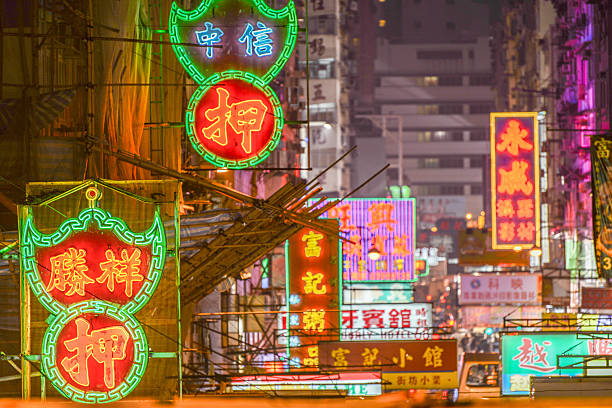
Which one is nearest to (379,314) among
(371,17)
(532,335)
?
(532,335)

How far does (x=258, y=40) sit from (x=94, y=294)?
668cm

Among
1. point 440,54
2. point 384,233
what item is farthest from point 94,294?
point 440,54

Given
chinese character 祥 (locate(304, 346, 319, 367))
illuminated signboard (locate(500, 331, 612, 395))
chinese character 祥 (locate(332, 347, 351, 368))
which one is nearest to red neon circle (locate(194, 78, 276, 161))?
chinese character 祥 (locate(332, 347, 351, 368))

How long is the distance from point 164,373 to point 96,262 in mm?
1559

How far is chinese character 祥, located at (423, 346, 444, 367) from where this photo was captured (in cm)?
2105

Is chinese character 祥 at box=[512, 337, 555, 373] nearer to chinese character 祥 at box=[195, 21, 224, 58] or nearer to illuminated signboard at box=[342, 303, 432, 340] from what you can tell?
illuminated signboard at box=[342, 303, 432, 340]

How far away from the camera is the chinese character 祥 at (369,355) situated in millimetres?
21203

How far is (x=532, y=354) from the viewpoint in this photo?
22250 mm

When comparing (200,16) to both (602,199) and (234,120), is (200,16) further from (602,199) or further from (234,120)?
(602,199)

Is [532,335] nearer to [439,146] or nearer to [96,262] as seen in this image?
[96,262]

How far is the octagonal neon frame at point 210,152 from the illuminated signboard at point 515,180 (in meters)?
18.7

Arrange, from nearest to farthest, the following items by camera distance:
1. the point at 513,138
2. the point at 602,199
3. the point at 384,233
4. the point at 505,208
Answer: the point at 602,199
the point at 513,138
the point at 505,208
the point at 384,233

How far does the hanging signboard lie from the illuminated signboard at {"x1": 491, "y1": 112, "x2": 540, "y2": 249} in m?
11.9

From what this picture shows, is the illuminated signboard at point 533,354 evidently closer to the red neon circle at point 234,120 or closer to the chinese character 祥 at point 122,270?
the red neon circle at point 234,120
